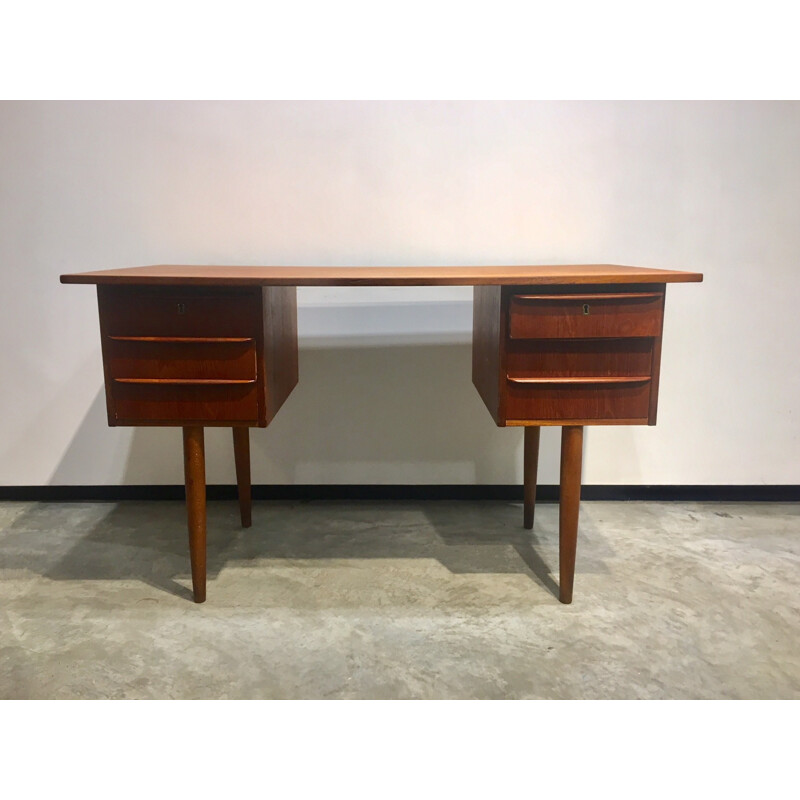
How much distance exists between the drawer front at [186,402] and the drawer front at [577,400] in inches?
25.6

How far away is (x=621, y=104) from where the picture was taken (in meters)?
2.23

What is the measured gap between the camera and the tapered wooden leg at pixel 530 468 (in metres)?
2.16

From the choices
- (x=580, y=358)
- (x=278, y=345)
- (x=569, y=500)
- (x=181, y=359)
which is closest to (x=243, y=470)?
(x=278, y=345)

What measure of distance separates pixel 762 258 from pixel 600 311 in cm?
114

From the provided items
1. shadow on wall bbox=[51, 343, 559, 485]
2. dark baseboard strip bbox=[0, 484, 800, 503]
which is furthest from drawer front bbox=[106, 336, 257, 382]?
dark baseboard strip bbox=[0, 484, 800, 503]

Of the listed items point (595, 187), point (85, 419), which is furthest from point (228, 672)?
point (595, 187)

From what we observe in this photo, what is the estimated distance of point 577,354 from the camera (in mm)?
1607

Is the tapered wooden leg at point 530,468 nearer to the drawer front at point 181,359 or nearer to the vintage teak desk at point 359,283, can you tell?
the vintage teak desk at point 359,283

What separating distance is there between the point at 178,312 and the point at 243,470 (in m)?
0.77

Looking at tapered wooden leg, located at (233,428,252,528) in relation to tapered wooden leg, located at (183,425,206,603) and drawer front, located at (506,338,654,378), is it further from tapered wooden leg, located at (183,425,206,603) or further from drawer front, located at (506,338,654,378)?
drawer front, located at (506,338,654,378)

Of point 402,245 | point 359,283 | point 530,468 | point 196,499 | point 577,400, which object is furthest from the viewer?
point 402,245

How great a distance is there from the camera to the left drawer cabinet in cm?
159

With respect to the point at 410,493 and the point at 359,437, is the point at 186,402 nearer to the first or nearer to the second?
the point at 359,437

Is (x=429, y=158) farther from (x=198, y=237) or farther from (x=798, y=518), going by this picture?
(x=798, y=518)
